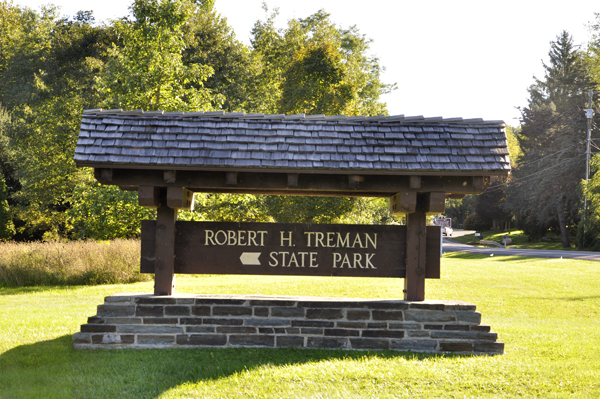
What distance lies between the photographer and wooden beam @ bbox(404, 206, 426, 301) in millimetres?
6691

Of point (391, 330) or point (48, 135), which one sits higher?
point (48, 135)

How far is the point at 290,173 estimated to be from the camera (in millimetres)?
6504

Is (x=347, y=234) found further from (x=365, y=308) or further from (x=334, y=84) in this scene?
(x=334, y=84)

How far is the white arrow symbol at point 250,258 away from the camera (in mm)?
6762

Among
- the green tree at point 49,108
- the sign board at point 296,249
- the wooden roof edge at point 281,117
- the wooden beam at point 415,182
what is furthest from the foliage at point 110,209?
the wooden beam at point 415,182

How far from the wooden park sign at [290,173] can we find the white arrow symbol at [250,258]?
14mm

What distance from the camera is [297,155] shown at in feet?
20.7

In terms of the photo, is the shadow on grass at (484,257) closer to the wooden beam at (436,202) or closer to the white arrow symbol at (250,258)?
the wooden beam at (436,202)

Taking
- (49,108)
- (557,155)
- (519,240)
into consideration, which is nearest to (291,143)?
(49,108)

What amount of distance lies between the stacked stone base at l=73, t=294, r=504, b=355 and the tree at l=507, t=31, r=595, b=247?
38.4 meters

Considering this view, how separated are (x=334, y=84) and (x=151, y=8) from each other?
32.2ft

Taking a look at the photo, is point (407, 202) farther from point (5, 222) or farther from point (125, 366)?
point (5, 222)

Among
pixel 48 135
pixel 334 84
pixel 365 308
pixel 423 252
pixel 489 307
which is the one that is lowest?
pixel 489 307

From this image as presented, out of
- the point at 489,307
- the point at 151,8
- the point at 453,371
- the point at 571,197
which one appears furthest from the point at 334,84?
the point at 571,197
